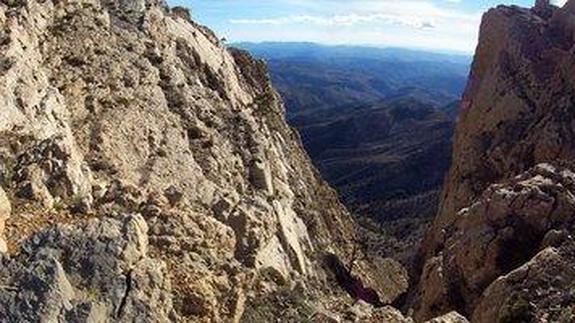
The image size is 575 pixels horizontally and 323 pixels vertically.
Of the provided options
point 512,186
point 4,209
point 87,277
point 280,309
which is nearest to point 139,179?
point 280,309

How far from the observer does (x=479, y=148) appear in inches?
3580

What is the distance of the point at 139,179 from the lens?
45.1 m

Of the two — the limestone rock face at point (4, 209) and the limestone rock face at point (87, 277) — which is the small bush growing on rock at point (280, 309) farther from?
the limestone rock face at point (4, 209)

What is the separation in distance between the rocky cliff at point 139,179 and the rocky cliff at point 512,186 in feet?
31.9

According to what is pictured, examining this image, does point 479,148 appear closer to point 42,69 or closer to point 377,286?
point 377,286

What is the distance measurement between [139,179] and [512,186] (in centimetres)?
2874

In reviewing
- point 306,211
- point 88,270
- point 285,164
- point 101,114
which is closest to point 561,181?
point 306,211

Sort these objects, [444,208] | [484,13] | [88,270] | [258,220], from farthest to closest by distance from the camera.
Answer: [484,13] → [444,208] → [258,220] → [88,270]

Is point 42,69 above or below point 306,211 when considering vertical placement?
above

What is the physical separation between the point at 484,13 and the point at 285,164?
143 feet

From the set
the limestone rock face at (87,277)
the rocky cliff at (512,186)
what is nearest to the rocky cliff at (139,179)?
the limestone rock face at (87,277)

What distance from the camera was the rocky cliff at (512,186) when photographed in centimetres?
4631

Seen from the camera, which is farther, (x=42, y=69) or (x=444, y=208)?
(x=444, y=208)

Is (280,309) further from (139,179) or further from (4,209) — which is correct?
(139,179)
